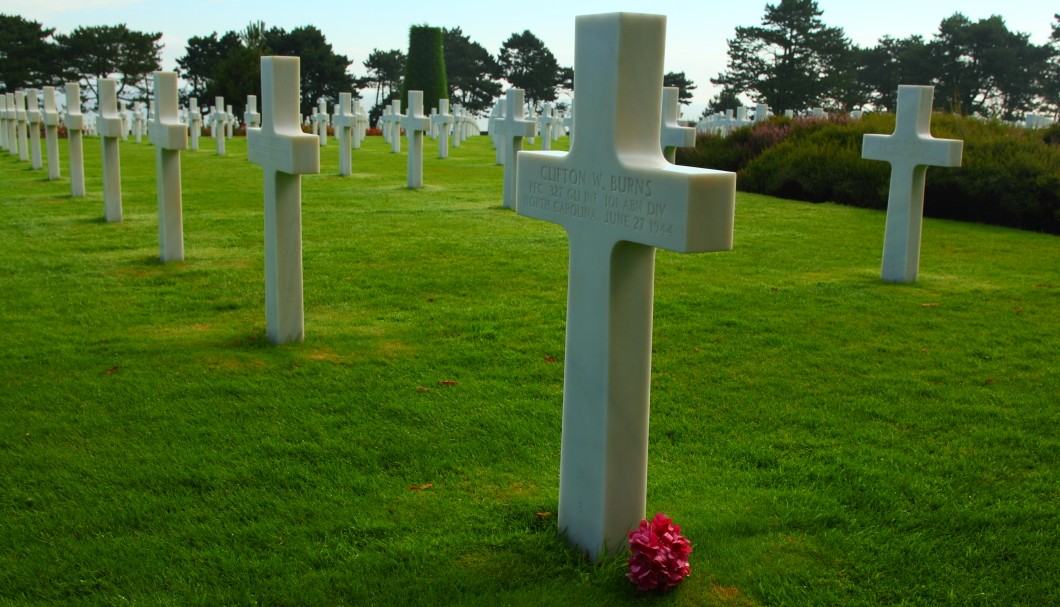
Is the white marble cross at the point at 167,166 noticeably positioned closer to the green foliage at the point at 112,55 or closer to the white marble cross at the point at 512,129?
the white marble cross at the point at 512,129

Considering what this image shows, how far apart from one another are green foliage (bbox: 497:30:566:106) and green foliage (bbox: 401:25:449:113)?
19.2 metres

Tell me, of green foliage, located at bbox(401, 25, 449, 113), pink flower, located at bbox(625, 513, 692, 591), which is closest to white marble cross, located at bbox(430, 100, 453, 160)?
green foliage, located at bbox(401, 25, 449, 113)

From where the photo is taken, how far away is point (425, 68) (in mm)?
39188

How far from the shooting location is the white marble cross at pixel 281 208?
237 inches

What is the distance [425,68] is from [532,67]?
20.7m

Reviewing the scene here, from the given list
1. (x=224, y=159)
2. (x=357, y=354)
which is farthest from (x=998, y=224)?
(x=224, y=159)

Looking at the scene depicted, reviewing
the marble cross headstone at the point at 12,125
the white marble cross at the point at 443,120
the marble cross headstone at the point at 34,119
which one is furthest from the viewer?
the white marble cross at the point at 443,120

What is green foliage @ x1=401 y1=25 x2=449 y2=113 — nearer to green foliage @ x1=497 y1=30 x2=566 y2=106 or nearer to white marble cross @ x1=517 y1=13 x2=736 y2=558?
green foliage @ x1=497 y1=30 x2=566 y2=106

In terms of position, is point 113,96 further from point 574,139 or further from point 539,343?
point 574,139

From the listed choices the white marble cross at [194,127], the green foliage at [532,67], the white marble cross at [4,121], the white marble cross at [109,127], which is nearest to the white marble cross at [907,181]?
the white marble cross at [109,127]

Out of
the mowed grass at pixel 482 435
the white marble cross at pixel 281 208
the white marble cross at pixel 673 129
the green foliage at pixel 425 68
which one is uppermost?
the green foliage at pixel 425 68

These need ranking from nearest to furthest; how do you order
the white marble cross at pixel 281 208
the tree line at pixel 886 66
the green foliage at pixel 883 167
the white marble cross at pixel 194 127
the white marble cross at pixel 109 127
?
the white marble cross at pixel 281 208 < the white marble cross at pixel 109 127 < the green foliage at pixel 883 167 < the white marble cross at pixel 194 127 < the tree line at pixel 886 66

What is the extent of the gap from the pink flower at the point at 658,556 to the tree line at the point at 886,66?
4415 cm

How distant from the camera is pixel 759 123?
65.3ft
